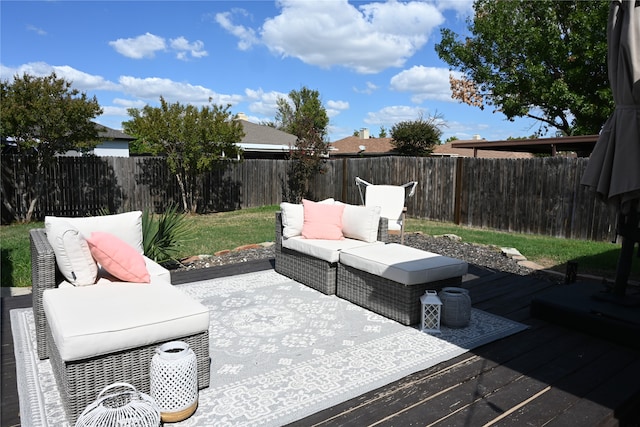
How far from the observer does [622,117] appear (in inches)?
105

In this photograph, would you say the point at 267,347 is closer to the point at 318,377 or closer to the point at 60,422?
the point at 318,377

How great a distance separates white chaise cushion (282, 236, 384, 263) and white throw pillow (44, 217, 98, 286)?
1958mm

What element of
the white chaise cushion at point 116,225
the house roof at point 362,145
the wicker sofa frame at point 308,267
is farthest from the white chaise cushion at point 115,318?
the house roof at point 362,145

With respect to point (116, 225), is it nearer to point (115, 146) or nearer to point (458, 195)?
point (458, 195)

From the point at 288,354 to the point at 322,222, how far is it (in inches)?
73.2

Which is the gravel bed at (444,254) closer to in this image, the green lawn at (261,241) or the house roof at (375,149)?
→ the green lawn at (261,241)

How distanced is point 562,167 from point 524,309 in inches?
213

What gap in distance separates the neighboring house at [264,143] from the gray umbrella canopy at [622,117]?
12332mm

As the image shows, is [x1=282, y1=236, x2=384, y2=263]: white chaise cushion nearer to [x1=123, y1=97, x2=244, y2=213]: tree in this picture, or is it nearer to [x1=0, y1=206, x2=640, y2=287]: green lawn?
[x1=0, y1=206, x2=640, y2=287]: green lawn

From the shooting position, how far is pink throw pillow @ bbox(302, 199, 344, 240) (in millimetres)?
4340

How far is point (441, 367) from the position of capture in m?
2.55

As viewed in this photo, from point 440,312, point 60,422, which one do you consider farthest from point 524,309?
point 60,422

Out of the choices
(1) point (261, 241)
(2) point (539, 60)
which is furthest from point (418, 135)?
(1) point (261, 241)

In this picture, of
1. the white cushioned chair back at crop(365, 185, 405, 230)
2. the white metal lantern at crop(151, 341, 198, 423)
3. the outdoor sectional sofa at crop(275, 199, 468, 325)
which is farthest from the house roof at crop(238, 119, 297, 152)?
the white metal lantern at crop(151, 341, 198, 423)
